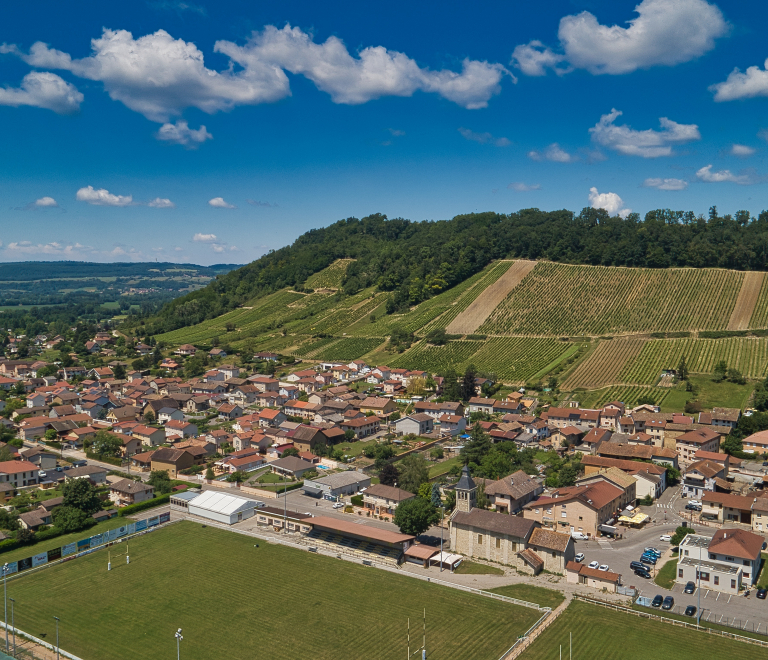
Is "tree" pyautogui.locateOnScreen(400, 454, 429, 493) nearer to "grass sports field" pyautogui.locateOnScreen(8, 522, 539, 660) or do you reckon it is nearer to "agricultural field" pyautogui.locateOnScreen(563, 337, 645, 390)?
"grass sports field" pyautogui.locateOnScreen(8, 522, 539, 660)

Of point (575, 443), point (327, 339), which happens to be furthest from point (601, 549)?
point (327, 339)

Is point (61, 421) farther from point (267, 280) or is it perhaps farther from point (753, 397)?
point (267, 280)

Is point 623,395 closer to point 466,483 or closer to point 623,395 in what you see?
point 623,395


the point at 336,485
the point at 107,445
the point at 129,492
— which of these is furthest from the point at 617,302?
the point at 129,492

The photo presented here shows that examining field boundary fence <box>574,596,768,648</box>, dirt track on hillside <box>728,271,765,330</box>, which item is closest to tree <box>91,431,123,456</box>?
field boundary fence <box>574,596,768,648</box>

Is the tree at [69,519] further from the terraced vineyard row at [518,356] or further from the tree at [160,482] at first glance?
the terraced vineyard row at [518,356]
